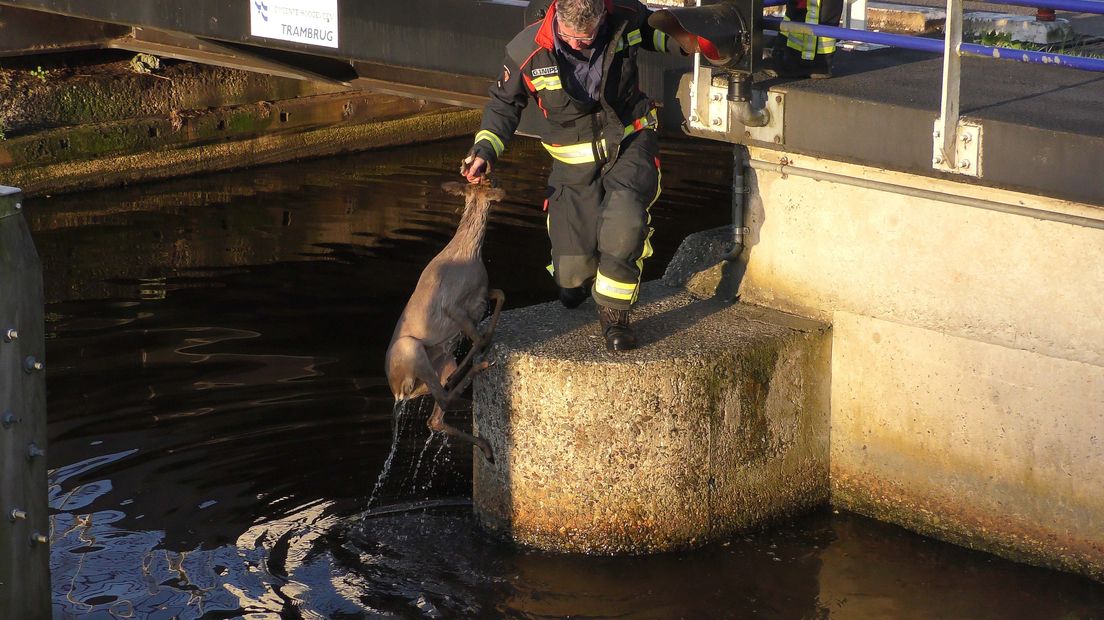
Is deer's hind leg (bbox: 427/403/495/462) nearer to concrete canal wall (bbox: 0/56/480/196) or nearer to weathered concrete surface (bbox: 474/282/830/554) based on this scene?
weathered concrete surface (bbox: 474/282/830/554)

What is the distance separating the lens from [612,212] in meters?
6.57

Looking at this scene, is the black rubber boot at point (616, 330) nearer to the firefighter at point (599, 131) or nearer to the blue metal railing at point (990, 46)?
the firefighter at point (599, 131)

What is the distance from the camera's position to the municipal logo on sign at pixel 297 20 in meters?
9.58

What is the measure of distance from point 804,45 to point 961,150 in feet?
3.94

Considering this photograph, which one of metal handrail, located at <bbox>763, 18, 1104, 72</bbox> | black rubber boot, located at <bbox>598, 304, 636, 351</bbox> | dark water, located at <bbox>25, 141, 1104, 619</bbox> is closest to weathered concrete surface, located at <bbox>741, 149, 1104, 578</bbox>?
dark water, located at <bbox>25, 141, 1104, 619</bbox>

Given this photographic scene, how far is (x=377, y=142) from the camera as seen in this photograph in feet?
53.9

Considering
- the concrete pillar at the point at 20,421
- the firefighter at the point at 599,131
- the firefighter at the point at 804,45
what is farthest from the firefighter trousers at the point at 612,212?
the concrete pillar at the point at 20,421

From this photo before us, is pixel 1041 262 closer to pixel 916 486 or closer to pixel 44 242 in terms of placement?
pixel 916 486

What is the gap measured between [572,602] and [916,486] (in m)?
1.83

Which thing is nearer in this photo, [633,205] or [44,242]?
[633,205]

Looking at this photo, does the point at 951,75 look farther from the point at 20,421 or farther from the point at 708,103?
the point at 20,421

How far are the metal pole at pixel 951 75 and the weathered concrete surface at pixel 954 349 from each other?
17.5 inches

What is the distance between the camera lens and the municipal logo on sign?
9578mm

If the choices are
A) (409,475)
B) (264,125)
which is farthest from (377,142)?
(409,475)
